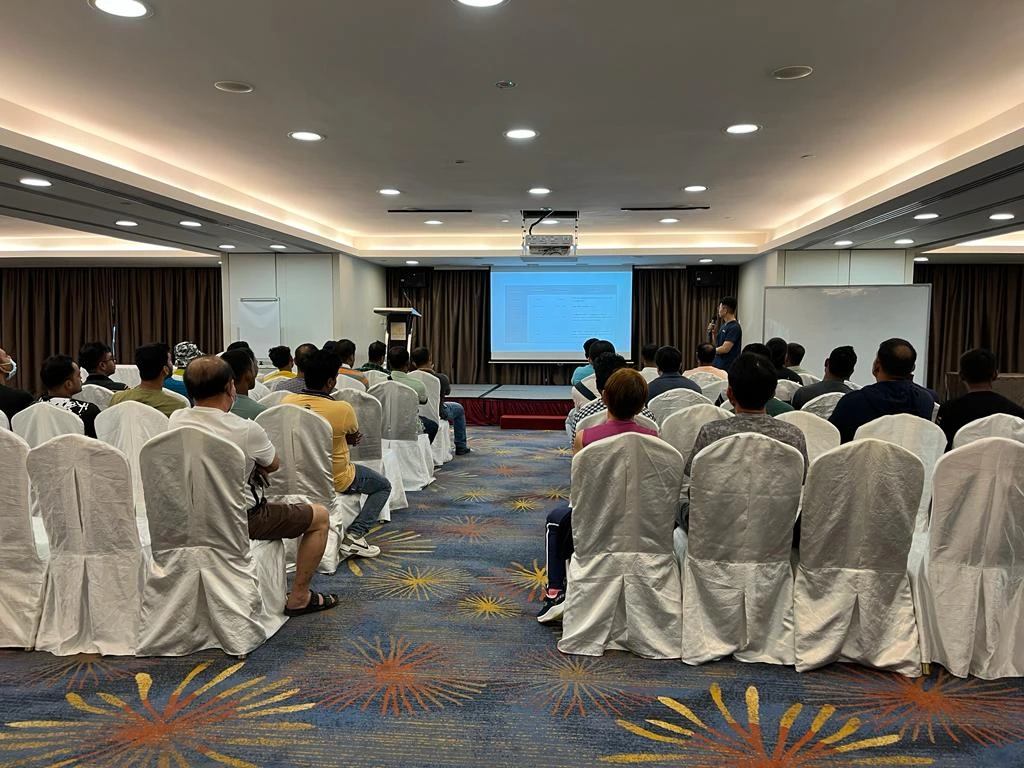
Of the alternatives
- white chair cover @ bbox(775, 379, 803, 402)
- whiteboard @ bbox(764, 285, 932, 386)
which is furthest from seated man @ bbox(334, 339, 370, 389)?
whiteboard @ bbox(764, 285, 932, 386)

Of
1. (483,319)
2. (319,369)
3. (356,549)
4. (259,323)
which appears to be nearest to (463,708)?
(356,549)

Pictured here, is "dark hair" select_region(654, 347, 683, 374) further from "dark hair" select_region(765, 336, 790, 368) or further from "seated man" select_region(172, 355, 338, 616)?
"seated man" select_region(172, 355, 338, 616)

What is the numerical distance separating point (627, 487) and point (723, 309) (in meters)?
5.64

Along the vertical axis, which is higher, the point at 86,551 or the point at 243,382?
the point at 243,382

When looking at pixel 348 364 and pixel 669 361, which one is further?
pixel 348 364

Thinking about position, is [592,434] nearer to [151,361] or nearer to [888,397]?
[888,397]

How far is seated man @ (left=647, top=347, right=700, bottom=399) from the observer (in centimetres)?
488

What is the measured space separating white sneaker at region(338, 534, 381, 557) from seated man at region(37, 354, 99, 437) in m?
1.45

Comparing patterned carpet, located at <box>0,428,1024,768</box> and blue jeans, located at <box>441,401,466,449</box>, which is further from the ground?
blue jeans, located at <box>441,401,466,449</box>

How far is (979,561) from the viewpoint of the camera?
254 centimetres

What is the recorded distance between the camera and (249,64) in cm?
372

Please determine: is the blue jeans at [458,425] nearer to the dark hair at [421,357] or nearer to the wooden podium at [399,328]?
the dark hair at [421,357]

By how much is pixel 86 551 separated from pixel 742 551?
2.47m

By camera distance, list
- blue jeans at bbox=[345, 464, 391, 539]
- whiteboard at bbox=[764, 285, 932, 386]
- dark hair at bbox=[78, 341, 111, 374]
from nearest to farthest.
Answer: blue jeans at bbox=[345, 464, 391, 539], dark hair at bbox=[78, 341, 111, 374], whiteboard at bbox=[764, 285, 932, 386]
